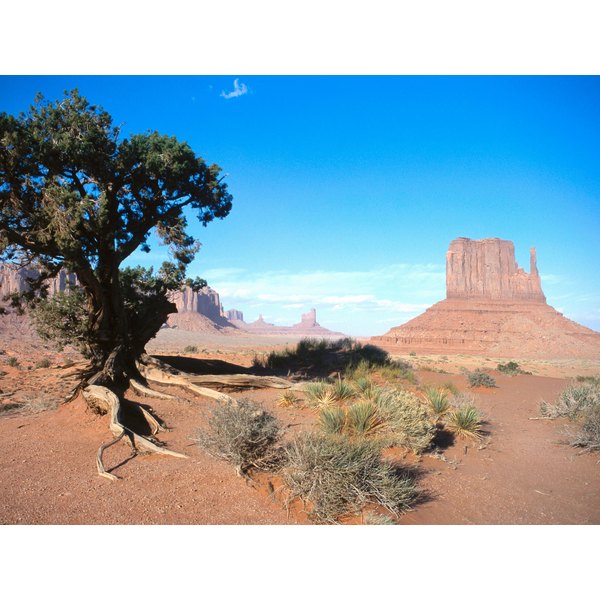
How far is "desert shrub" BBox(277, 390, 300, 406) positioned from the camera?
1179cm

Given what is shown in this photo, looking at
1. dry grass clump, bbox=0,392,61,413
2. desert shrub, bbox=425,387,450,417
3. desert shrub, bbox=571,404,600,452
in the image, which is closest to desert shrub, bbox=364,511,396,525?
desert shrub, bbox=571,404,600,452

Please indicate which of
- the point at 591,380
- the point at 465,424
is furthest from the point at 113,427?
the point at 591,380

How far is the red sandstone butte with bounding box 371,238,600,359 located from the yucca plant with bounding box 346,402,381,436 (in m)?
69.9

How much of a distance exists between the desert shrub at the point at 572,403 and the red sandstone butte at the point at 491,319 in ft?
211

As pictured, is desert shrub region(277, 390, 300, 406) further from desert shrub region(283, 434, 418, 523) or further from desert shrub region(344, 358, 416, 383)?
desert shrub region(283, 434, 418, 523)

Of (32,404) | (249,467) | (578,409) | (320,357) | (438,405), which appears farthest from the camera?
(320,357)

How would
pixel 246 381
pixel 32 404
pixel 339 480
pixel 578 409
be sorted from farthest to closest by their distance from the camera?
pixel 246 381 → pixel 578 409 → pixel 32 404 → pixel 339 480

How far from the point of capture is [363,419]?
8.70m

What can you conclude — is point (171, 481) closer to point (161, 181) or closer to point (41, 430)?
point (41, 430)

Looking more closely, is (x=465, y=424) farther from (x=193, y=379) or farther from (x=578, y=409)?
(x=193, y=379)

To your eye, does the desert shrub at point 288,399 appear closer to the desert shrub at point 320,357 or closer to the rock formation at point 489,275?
the desert shrub at point 320,357

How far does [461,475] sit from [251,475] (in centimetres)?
391

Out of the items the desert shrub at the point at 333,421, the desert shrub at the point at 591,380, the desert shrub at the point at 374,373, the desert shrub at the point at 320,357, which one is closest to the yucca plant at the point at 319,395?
the desert shrub at the point at 333,421

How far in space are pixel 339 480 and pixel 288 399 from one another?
642cm
